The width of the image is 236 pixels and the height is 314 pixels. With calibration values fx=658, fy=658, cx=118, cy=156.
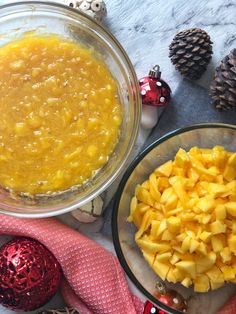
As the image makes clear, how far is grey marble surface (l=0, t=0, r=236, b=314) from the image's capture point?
4.73 feet

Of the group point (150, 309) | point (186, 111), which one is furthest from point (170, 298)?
point (186, 111)

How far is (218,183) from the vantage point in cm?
133

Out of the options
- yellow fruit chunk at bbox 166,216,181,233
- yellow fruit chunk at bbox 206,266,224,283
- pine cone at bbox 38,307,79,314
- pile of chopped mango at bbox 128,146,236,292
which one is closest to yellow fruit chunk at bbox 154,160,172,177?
pile of chopped mango at bbox 128,146,236,292

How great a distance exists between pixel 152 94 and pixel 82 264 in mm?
390

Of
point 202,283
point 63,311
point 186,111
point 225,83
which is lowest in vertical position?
point 63,311

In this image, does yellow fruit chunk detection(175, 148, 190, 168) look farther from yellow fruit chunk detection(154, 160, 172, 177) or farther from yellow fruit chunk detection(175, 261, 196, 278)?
yellow fruit chunk detection(175, 261, 196, 278)

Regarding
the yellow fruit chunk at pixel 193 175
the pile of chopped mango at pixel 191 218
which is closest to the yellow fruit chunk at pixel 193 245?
the pile of chopped mango at pixel 191 218

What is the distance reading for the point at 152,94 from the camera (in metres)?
1.38

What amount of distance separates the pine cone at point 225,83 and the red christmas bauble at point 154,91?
0.33 ft

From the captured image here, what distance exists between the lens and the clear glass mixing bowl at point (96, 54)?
4.31 feet

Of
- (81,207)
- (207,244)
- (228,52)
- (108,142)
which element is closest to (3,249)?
(81,207)

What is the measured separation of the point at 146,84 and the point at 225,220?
0.33 meters

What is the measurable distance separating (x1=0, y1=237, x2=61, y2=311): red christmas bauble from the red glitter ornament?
0.22 m

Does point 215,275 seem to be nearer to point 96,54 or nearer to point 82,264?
point 82,264
